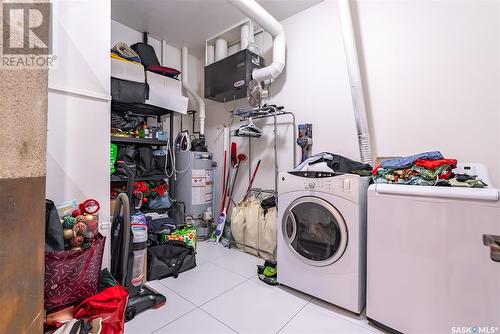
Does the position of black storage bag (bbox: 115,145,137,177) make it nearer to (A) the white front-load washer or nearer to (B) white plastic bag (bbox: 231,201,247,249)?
(B) white plastic bag (bbox: 231,201,247,249)

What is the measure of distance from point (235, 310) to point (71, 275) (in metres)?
1.02

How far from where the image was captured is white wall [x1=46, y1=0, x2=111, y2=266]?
139cm

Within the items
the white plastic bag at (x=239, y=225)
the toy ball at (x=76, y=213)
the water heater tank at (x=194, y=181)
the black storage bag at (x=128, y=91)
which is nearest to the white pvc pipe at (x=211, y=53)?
the black storage bag at (x=128, y=91)

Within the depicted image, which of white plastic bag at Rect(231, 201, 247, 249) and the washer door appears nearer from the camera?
the washer door

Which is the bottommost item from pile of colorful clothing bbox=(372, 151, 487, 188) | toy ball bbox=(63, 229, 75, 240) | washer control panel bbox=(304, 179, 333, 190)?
toy ball bbox=(63, 229, 75, 240)

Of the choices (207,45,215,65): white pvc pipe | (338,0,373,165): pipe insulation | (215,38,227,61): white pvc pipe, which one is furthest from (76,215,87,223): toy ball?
(207,45,215,65): white pvc pipe

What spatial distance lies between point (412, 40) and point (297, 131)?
127cm

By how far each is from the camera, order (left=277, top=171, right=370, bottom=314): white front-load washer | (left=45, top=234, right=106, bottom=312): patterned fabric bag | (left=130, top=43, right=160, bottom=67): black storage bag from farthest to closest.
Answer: (left=130, top=43, right=160, bottom=67): black storage bag, (left=277, top=171, right=370, bottom=314): white front-load washer, (left=45, top=234, right=106, bottom=312): patterned fabric bag

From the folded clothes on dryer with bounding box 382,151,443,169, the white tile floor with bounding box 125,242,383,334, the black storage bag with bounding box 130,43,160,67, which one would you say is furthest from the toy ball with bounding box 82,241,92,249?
the black storage bag with bounding box 130,43,160,67

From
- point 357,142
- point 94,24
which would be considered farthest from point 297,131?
point 94,24

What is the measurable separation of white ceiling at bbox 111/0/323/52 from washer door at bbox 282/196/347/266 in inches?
85.4

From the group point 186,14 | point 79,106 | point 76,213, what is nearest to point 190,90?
point 186,14

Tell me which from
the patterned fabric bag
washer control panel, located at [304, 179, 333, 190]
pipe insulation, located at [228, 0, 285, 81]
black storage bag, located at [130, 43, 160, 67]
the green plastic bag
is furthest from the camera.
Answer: black storage bag, located at [130, 43, 160, 67]

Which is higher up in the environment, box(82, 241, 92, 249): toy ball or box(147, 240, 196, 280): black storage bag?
box(82, 241, 92, 249): toy ball
